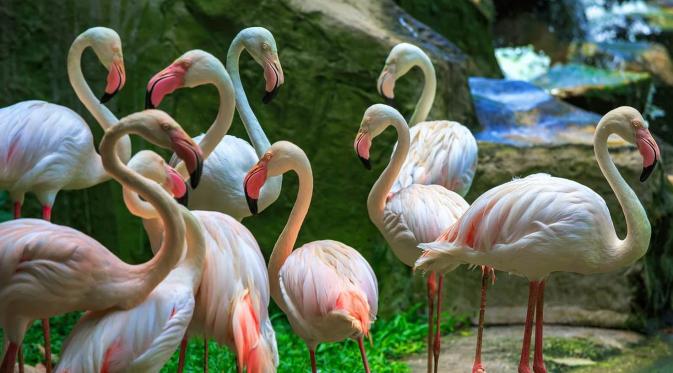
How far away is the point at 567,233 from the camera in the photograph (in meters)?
4.04

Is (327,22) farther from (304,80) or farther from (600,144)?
(600,144)

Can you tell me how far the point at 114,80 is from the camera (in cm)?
502

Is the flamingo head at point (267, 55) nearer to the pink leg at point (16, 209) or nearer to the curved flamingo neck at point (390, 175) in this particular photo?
the curved flamingo neck at point (390, 175)

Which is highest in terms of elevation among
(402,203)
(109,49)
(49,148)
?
(109,49)

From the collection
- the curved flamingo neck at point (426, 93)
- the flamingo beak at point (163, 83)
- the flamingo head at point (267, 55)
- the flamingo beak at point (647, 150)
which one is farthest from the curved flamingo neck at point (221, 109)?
the flamingo beak at point (647, 150)

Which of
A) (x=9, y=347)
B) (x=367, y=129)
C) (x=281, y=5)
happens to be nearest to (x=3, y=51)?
(x=281, y=5)

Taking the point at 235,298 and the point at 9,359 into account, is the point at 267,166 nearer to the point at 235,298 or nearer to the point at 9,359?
the point at 235,298

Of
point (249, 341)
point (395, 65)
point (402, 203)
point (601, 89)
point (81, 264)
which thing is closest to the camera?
point (81, 264)

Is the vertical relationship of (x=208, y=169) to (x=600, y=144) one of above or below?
below

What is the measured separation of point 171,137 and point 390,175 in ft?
5.80

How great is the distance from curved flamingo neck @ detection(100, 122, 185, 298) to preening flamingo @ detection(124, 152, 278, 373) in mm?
310

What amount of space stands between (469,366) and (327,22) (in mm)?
2443

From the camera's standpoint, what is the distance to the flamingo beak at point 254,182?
13.9 feet

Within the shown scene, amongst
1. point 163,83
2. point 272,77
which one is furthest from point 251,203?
point 272,77
